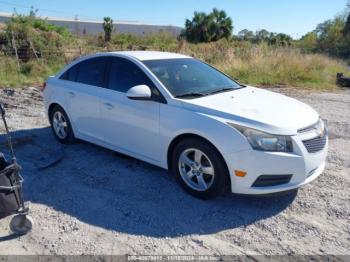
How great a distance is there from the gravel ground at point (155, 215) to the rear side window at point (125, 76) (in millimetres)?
1138

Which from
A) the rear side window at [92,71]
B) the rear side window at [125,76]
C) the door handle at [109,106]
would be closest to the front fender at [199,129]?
the rear side window at [125,76]

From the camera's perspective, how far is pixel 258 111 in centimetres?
398

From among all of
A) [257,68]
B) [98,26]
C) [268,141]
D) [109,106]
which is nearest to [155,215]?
[268,141]

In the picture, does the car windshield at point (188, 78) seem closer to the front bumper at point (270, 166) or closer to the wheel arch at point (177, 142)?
the wheel arch at point (177, 142)

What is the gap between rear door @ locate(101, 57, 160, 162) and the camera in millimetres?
4418

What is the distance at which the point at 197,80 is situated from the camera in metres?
4.81

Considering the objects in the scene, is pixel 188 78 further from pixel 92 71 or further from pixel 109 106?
pixel 92 71

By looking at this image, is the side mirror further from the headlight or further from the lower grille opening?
the lower grille opening

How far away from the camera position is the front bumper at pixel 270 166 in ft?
11.8

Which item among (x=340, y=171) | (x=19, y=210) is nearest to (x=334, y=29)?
(x=340, y=171)

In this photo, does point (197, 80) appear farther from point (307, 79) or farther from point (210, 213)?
point (307, 79)

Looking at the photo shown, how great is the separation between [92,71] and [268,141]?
304cm

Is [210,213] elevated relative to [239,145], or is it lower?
lower

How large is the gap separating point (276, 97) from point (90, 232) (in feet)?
9.45
